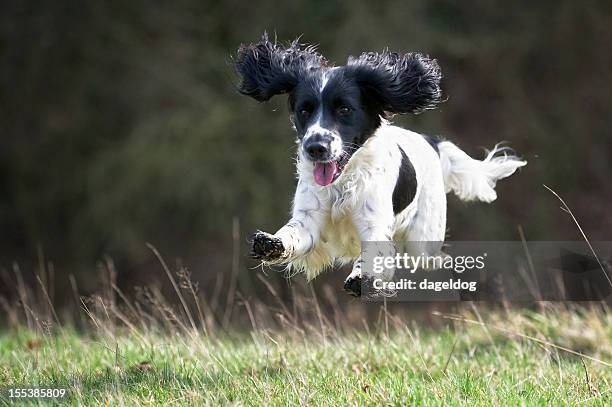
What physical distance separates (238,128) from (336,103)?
992cm

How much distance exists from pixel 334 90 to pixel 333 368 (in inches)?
53.5

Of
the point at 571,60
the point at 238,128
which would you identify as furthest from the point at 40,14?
the point at 571,60

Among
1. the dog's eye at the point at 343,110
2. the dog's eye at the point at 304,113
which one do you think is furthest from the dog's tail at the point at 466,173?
the dog's eye at the point at 304,113

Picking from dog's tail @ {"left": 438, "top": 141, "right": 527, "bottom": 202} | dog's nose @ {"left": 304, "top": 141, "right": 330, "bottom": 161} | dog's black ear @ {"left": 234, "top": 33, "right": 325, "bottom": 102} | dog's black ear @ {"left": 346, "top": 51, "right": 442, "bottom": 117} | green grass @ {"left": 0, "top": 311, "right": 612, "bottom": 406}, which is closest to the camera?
green grass @ {"left": 0, "top": 311, "right": 612, "bottom": 406}

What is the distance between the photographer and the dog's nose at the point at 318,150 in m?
4.49

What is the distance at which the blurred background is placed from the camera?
47.3 feet

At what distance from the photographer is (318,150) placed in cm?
450

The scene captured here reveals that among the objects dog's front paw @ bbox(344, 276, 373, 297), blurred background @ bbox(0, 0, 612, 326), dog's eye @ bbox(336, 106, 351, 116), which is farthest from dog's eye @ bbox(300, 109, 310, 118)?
blurred background @ bbox(0, 0, 612, 326)

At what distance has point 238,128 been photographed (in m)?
14.6

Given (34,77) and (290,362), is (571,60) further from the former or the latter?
(290,362)

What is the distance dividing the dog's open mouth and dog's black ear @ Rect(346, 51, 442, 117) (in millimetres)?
548

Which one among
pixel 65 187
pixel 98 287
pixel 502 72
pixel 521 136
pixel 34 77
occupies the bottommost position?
pixel 98 287

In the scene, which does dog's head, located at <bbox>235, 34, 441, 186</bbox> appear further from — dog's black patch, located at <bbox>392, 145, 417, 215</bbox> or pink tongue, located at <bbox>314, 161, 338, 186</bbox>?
dog's black patch, located at <bbox>392, 145, 417, 215</bbox>

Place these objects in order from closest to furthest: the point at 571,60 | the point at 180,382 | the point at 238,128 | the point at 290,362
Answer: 1. the point at 180,382
2. the point at 290,362
3. the point at 238,128
4. the point at 571,60
